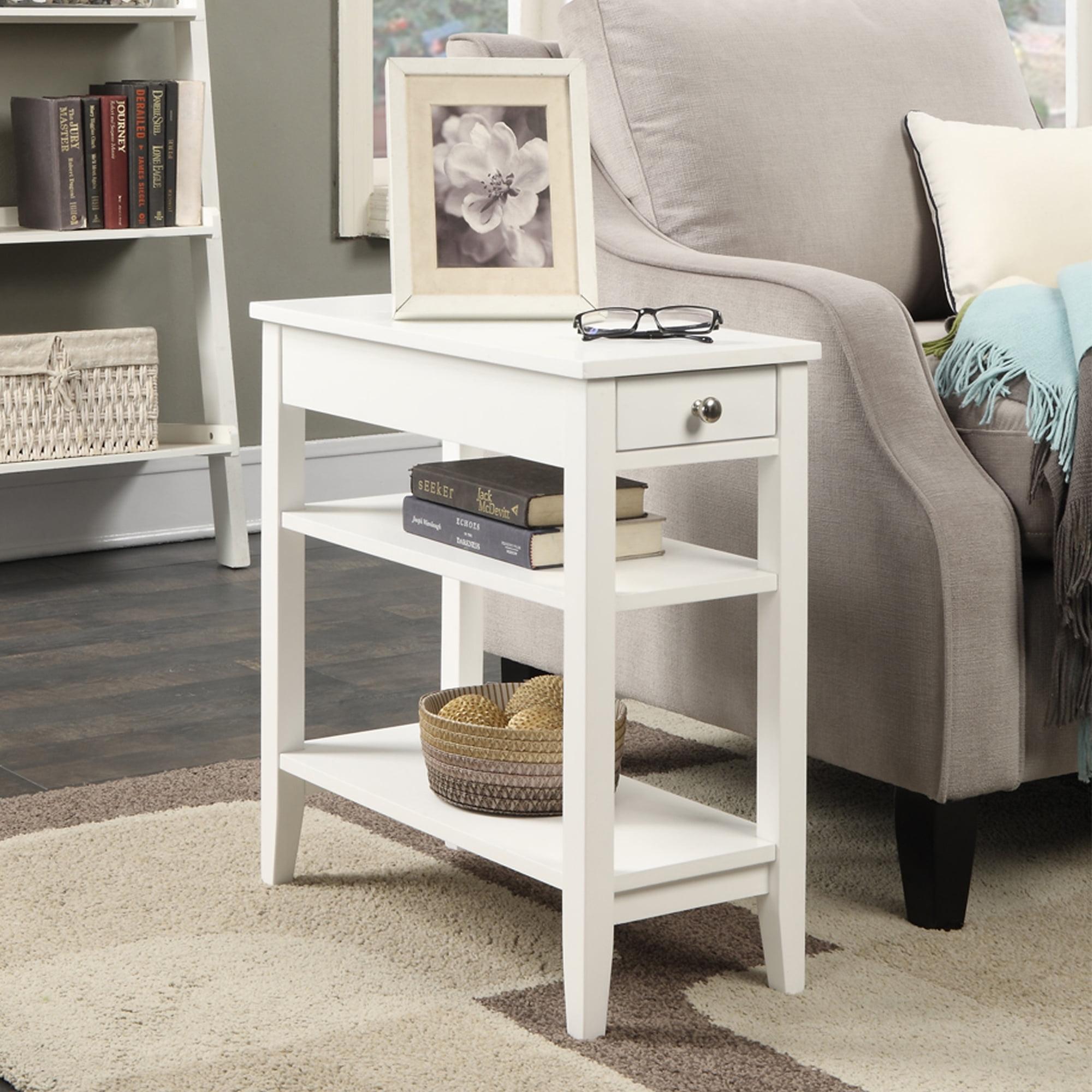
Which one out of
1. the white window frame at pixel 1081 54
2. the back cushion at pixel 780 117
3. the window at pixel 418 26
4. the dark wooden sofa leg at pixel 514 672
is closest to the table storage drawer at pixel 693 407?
the back cushion at pixel 780 117

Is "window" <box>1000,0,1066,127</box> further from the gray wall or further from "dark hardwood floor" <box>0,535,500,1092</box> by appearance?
"dark hardwood floor" <box>0,535,500,1092</box>

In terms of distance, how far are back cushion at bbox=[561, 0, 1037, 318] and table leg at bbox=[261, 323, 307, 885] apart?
0.61 meters

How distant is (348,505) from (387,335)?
10.7 inches

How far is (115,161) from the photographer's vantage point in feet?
10.8

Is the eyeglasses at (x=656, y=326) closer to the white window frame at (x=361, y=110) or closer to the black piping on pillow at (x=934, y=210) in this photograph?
the black piping on pillow at (x=934, y=210)

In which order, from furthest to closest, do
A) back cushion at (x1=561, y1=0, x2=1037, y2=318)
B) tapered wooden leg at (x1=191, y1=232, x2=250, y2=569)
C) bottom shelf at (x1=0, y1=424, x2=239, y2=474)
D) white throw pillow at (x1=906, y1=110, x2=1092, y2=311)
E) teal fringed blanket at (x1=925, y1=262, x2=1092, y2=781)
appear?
tapered wooden leg at (x1=191, y1=232, x2=250, y2=569) → bottom shelf at (x1=0, y1=424, x2=239, y2=474) → white throw pillow at (x1=906, y1=110, x2=1092, y2=311) → back cushion at (x1=561, y1=0, x2=1037, y2=318) → teal fringed blanket at (x1=925, y1=262, x2=1092, y2=781)

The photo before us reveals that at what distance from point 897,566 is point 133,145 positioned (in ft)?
6.86

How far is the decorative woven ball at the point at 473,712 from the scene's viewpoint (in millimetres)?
1692

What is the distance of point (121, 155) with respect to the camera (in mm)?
3309

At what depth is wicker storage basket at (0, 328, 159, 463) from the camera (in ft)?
10.7

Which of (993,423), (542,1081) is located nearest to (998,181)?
(993,423)

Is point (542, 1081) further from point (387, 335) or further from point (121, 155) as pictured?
point (121, 155)

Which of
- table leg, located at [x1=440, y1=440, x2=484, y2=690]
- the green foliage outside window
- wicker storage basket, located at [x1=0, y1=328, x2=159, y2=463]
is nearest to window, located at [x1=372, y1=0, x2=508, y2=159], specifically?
the green foliage outside window

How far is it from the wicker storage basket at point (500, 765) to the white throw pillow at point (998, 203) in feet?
3.08
